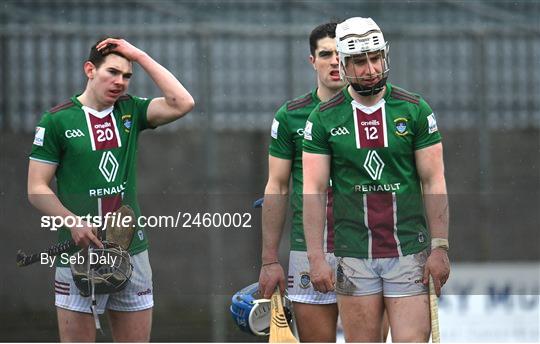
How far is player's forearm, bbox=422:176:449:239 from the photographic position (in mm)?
5539

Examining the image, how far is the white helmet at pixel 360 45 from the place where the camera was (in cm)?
556

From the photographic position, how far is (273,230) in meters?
6.15

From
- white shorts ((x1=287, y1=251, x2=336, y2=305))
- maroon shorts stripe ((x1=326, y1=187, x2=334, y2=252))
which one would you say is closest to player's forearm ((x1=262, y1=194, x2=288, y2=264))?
maroon shorts stripe ((x1=326, y1=187, x2=334, y2=252))

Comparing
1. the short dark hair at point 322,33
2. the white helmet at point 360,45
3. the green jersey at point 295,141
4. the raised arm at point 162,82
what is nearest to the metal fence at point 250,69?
the short dark hair at point 322,33

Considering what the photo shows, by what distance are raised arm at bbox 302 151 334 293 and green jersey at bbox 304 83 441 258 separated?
5 centimetres

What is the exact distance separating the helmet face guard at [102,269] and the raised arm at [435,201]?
4.75 ft

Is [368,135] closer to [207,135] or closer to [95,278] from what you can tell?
[95,278]

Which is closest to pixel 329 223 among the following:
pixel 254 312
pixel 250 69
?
pixel 254 312

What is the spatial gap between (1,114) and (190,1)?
1859 mm

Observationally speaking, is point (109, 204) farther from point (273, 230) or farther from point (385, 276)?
point (385, 276)

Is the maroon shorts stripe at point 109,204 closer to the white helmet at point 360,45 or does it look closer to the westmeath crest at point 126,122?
the westmeath crest at point 126,122

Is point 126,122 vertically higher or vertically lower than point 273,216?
higher

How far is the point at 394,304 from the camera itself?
555cm

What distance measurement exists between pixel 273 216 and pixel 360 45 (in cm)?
100
